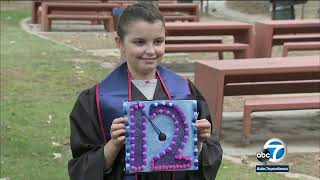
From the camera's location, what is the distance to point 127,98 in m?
2.25

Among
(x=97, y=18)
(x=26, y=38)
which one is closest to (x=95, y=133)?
(x=26, y=38)

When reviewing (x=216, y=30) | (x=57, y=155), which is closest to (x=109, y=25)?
(x=216, y=30)

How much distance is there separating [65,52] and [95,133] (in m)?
9.18

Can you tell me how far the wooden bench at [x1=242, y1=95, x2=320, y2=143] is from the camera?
5754mm

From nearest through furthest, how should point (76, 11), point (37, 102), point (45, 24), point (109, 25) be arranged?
point (37, 102)
point (45, 24)
point (109, 25)
point (76, 11)

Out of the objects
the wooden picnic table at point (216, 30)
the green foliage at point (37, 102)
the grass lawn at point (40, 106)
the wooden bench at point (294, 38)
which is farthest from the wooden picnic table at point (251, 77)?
the wooden bench at point (294, 38)

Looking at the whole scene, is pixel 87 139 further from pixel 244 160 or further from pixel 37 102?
pixel 37 102

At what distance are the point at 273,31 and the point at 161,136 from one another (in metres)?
8.54

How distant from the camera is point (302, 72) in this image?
6.09 metres

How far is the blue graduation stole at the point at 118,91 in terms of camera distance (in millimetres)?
2256

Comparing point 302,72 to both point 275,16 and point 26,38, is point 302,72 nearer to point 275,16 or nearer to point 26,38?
point 26,38

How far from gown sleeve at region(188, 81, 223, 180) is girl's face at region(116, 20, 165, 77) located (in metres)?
0.20

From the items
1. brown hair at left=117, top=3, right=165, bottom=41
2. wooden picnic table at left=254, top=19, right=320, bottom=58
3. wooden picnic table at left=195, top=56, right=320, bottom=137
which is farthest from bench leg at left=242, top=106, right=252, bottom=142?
wooden picnic table at left=254, top=19, right=320, bottom=58

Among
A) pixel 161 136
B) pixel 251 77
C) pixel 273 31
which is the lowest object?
pixel 273 31
